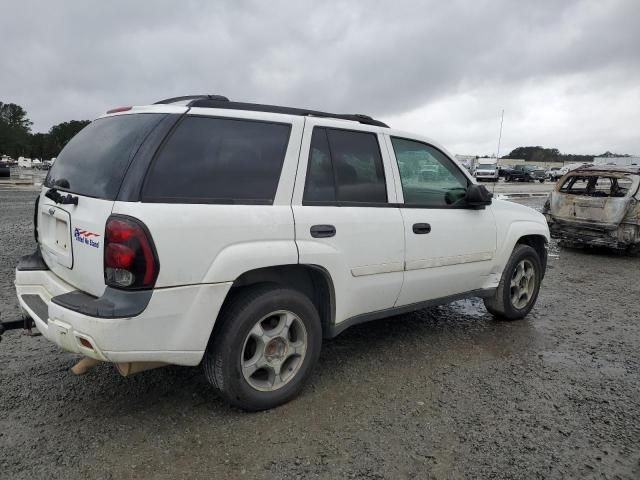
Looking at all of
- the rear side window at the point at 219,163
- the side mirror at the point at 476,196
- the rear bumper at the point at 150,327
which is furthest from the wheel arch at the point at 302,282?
the side mirror at the point at 476,196

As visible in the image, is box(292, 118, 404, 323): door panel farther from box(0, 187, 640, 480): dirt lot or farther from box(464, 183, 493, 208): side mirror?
box(464, 183, 493, 208): side mirror

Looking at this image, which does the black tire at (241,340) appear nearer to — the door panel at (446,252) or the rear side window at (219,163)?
the rear side window at (219,163)

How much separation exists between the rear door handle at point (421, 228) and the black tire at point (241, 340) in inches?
43.4

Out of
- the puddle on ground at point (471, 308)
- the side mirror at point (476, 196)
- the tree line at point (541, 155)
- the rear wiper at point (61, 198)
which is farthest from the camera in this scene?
the tree line at point (541, 155)

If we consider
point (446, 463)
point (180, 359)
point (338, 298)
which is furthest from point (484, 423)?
point (180, 359)

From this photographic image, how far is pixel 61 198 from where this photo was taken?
9.62ft

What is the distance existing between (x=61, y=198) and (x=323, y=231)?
1612 mm

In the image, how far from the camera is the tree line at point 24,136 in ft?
256

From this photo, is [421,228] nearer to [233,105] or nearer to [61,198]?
[233,105]

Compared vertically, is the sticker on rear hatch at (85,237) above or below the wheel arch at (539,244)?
above

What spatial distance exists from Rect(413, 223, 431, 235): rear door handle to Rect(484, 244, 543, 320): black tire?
134cm

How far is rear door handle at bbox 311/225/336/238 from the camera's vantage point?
3.11 m

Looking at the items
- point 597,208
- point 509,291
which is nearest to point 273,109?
point 509,291

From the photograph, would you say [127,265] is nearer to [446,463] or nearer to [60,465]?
[60,465]
